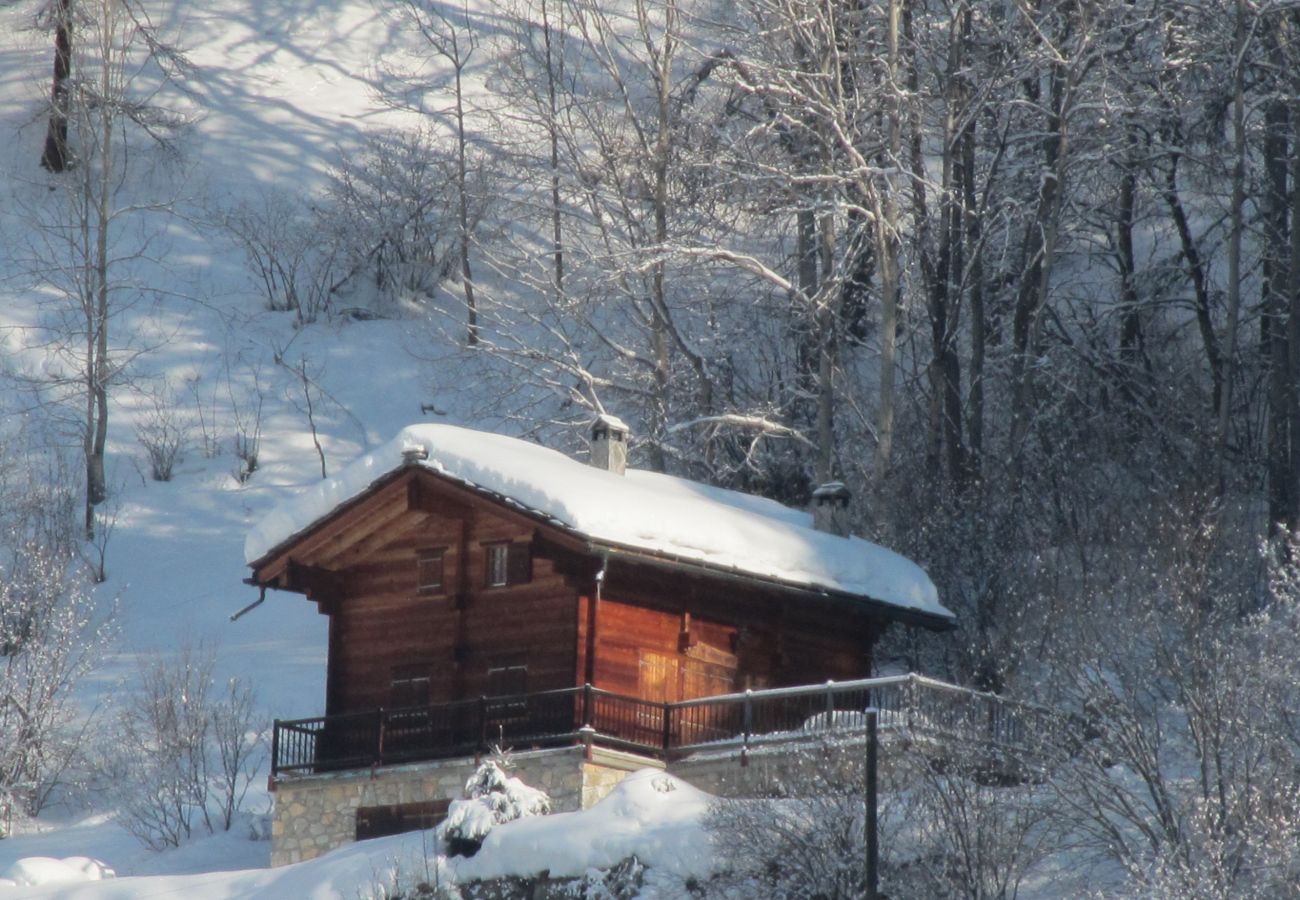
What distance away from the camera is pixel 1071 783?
735 inches

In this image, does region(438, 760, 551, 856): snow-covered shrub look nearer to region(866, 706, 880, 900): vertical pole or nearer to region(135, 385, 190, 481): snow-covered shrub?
region(866, 706, 880, 900): vertical pole

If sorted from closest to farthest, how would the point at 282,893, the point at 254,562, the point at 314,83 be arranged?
the point at 282,893
the point at 254,562
the point at 314,83

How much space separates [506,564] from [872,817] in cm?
869

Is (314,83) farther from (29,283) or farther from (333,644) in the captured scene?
(333,644)

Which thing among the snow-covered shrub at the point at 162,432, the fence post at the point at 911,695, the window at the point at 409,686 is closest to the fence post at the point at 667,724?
the fence post at the point at 911,695

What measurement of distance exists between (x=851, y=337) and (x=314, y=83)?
87.1 feet

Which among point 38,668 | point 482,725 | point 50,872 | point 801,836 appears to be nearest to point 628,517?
point 482,725

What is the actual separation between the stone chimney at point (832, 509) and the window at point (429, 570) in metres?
5.84

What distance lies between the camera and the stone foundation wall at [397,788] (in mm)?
22781

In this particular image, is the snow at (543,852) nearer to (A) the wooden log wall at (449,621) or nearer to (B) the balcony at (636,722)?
(B) the balcony at (636,722)

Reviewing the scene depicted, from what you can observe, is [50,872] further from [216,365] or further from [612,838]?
[216,365]

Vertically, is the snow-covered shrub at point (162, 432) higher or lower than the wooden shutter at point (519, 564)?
higher

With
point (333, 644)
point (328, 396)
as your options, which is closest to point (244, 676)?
point (333, 644)

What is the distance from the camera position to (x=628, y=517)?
77.0 ft
